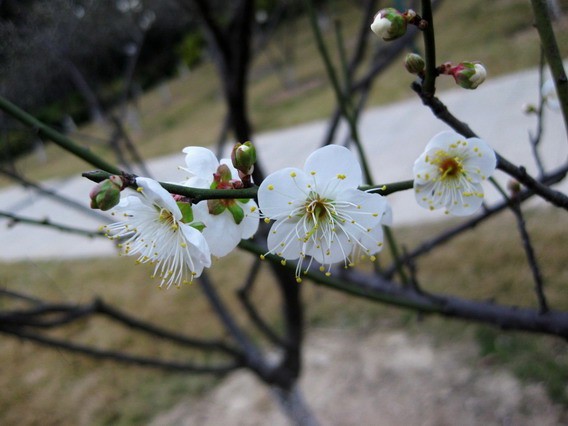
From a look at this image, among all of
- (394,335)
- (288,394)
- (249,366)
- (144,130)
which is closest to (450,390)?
(394,335)

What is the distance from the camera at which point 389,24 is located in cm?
52

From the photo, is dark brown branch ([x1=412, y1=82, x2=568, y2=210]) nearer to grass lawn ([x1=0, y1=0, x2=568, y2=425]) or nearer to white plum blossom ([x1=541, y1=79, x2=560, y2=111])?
white plum blossom ([x1=541, y1=79, x2=560, y2=111])

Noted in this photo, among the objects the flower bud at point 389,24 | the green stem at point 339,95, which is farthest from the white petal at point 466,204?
the green stem at point 339,95

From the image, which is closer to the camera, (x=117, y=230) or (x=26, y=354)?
(x=117, y=230)

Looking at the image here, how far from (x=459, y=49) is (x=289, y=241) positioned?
8.22 metres

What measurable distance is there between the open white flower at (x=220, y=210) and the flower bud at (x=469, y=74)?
27 cm

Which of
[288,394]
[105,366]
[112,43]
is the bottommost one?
[105,366]

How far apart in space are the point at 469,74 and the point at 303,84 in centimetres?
1068

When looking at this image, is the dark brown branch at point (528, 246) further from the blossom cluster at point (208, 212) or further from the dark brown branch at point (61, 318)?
the dark brown branch at point (61, 318)

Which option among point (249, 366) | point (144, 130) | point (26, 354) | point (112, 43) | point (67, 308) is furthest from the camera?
point (144, 130)

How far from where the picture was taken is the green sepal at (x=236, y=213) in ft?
2.01

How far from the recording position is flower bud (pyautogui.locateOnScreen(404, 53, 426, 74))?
506 millimetres

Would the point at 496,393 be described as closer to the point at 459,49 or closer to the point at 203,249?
the point at 203,249

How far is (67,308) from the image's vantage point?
1312 mm
